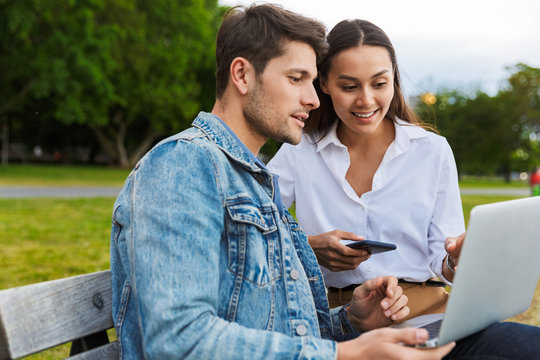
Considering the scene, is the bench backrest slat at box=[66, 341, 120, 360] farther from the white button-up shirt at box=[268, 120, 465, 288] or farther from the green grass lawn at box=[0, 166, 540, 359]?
the green grass lawn at box=[0, 166, 540, 359]

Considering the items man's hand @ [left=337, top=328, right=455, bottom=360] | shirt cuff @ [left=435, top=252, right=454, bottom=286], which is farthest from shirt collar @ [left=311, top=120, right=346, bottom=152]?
man's hand @ [left=337, top=328, right=455, bottom=360]

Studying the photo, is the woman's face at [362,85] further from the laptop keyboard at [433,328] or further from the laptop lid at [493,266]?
the laptop lid at [493,266]

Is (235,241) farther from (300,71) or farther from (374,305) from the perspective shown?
(374,305)

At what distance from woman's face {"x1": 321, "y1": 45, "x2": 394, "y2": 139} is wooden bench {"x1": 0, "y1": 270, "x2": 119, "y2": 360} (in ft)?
4.41

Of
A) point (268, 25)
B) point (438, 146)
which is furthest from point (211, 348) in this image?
point (438, 146)

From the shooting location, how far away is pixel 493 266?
1427 mm

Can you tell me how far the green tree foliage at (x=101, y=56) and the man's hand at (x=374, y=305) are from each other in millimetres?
20351

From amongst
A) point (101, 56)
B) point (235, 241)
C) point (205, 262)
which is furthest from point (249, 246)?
point (101, 56)

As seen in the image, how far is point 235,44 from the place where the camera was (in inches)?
70.6

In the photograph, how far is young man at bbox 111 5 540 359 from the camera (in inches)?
50.2

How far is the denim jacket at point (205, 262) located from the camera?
126cm

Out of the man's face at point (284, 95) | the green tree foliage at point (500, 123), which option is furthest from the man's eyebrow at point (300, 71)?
the green tree foliage at point (500, 123)

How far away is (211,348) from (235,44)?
973 millimetres

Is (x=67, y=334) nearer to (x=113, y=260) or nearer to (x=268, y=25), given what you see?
(x=113, y=260)
